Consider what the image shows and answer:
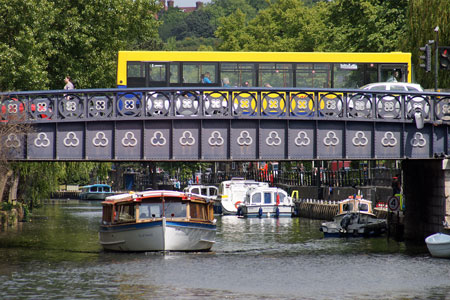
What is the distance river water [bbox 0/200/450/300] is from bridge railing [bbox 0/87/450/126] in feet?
18.3

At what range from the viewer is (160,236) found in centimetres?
3616

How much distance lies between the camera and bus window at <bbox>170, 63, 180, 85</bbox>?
42.0 metres

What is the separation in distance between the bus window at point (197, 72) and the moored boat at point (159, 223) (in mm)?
6927

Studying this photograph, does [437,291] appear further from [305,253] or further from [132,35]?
[132,35]

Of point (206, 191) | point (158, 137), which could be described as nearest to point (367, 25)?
point (206, 191)

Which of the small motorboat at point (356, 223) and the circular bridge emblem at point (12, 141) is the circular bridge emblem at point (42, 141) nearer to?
the circular bridge emblem at point (12, 141)

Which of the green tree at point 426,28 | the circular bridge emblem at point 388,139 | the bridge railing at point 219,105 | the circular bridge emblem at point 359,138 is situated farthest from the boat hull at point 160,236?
the green tree at point 426,28

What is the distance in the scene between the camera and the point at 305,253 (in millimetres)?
38562

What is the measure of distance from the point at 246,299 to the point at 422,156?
1327 centimetres

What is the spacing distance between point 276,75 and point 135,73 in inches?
260

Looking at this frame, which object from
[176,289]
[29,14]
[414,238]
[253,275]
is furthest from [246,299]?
[29,14]

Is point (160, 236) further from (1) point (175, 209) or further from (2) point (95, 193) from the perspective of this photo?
(2) point (95, 193)

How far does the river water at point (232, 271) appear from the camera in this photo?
87.3 feet

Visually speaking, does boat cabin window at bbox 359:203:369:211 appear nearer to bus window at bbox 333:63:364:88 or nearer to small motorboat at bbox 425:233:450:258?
bus window at bbox 333:63:364:88
